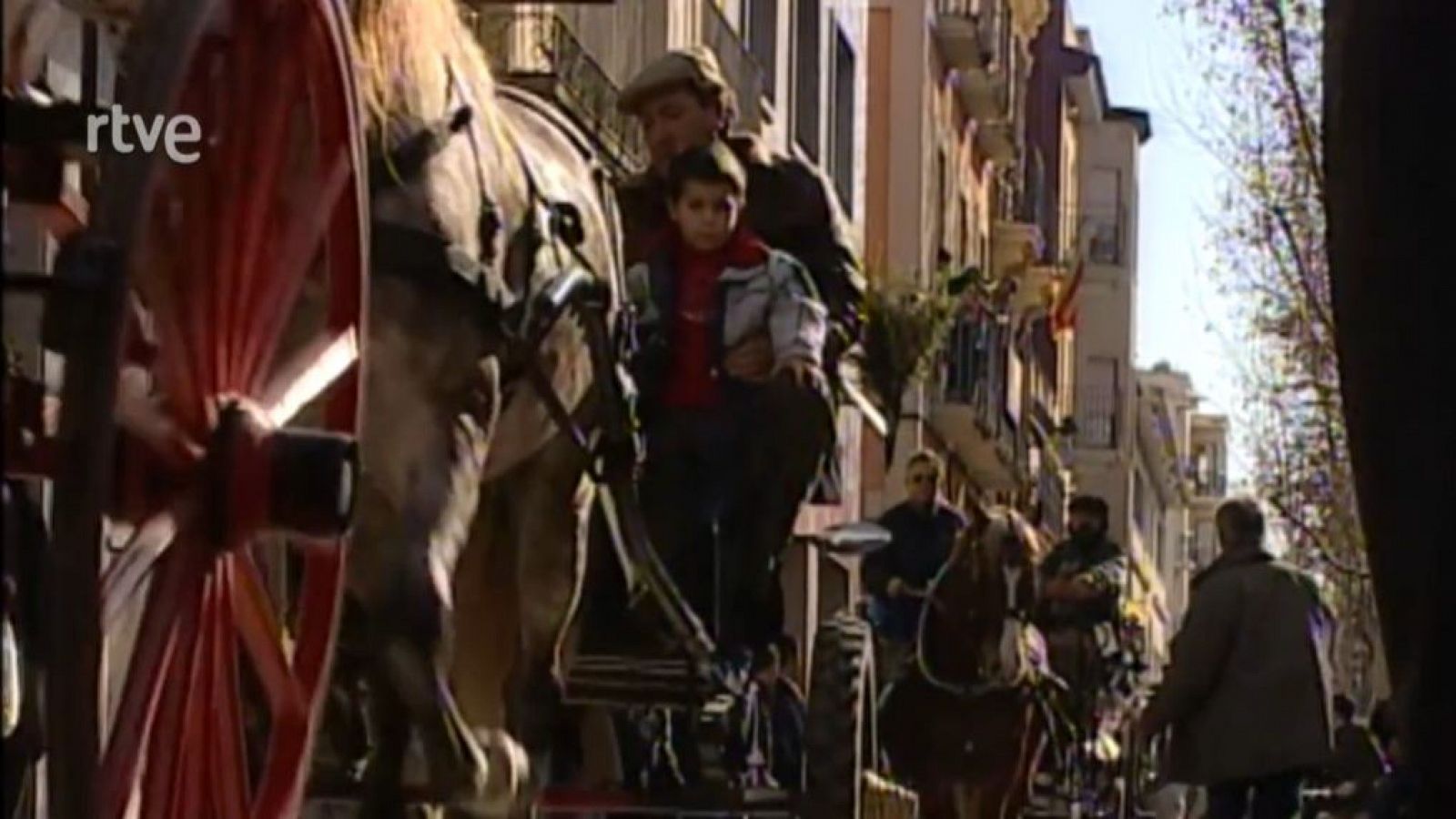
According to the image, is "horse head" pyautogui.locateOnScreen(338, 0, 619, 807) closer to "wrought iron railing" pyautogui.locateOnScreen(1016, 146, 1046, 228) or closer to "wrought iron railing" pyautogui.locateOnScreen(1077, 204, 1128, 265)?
"wrought iron railing" pyautogui.locateOnScreen(1016, 146, 1046, 228)

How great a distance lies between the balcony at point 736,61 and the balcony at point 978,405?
763 inches

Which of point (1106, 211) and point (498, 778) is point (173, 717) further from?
point (1106, 211)

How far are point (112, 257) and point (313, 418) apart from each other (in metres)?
1.54

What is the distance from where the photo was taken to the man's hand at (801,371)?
10141 millimetres

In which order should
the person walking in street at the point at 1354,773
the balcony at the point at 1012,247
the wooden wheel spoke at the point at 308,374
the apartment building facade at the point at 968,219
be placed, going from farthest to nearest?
the balcony at the point at 1012,247 → the apartment building facade at the point at 968,219 → the wooden wheel spoke at the point at 308,374 → the person walking in street at the point at 1354,773

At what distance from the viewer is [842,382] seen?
10867 mm

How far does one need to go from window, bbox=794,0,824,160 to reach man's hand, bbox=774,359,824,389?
2538 cm

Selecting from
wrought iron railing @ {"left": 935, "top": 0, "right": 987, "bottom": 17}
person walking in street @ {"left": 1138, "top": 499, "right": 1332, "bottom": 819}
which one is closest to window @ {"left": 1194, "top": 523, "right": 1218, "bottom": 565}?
wrought iron railing @ {"left": 935, "top": 0, "right": 987, "bottom": 17}

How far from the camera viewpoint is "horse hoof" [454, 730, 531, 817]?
760 cm

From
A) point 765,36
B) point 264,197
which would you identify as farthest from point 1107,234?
point 264,197

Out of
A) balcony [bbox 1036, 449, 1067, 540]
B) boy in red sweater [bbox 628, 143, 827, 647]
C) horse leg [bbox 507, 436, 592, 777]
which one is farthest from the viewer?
balcony [bbox 1036, 449, 1067, 540]

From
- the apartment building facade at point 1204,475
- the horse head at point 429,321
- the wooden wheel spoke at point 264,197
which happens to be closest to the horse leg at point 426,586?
the horse head at point 429,321

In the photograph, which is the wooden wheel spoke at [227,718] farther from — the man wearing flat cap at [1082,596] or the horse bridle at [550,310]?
the man wearing flat cap at [1082,596]

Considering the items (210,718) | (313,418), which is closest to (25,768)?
(210,718)
